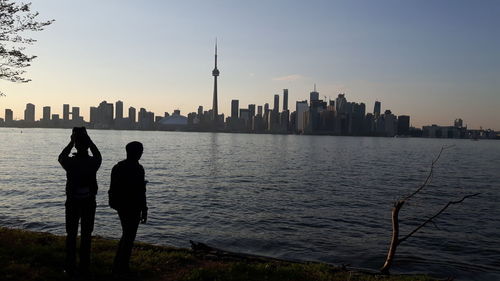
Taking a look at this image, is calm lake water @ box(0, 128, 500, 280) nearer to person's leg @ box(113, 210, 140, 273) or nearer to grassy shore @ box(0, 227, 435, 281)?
grassy shore @ box(0, 227, 435, 281)

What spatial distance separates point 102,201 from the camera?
25.7m

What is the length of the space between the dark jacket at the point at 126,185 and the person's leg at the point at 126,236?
0.17 metres

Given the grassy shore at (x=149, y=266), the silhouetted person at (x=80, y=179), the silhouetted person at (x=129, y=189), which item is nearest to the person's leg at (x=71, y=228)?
the silhouetted person at (x=80, y=179)

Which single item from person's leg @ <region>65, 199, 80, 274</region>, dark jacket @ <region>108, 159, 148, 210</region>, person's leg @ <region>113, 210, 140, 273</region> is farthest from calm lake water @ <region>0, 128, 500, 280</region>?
dark jacket @ <region>108, 159, 148, 210</region>

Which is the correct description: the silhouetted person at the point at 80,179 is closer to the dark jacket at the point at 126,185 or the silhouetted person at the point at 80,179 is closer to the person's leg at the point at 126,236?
the dark jacket at the point at 126,185

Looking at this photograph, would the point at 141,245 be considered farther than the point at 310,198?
No

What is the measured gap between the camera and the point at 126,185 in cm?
748

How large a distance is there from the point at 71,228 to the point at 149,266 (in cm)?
225

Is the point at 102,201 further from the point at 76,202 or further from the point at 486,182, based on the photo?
the point at 486,182

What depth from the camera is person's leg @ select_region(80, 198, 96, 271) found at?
7477mm

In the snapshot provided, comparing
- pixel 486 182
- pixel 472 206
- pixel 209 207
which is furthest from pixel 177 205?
pixel 486 182

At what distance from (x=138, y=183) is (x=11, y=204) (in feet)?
68.9

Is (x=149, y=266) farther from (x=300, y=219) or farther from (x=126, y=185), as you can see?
(x=300, y=219)

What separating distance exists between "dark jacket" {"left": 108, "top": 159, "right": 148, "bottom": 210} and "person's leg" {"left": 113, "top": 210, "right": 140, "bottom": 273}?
168mm
